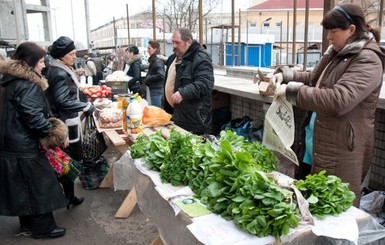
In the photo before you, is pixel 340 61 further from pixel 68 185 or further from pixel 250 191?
pixel 68 185

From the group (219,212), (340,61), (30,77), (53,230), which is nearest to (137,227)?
(53,230)

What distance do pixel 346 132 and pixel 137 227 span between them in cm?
236

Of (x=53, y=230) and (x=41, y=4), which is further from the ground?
(x=41, y=4)

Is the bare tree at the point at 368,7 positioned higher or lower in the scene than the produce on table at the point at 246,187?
higher

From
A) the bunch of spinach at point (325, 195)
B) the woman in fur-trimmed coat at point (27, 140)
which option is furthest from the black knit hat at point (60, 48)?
the bunch of spinach at point (325, 195)

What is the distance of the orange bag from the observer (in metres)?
3.74

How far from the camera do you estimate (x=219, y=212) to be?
168 cm

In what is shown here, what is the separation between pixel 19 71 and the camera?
3135mm

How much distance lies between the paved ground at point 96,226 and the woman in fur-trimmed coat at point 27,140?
28 cm

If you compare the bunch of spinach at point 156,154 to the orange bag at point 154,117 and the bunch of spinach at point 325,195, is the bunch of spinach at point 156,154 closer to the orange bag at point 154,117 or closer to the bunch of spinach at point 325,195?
the bunch of spinach at point 325,195

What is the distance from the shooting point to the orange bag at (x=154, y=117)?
3.74m

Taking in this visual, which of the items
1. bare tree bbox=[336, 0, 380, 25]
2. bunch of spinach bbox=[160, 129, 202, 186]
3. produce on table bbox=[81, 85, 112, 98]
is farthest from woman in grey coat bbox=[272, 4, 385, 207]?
produce on table bbox=[81, 85, 112, 98]

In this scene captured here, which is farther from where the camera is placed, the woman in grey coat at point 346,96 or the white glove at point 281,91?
the white glove at point 281,91

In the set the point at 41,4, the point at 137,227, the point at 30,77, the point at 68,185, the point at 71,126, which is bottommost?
the point at 137,227
